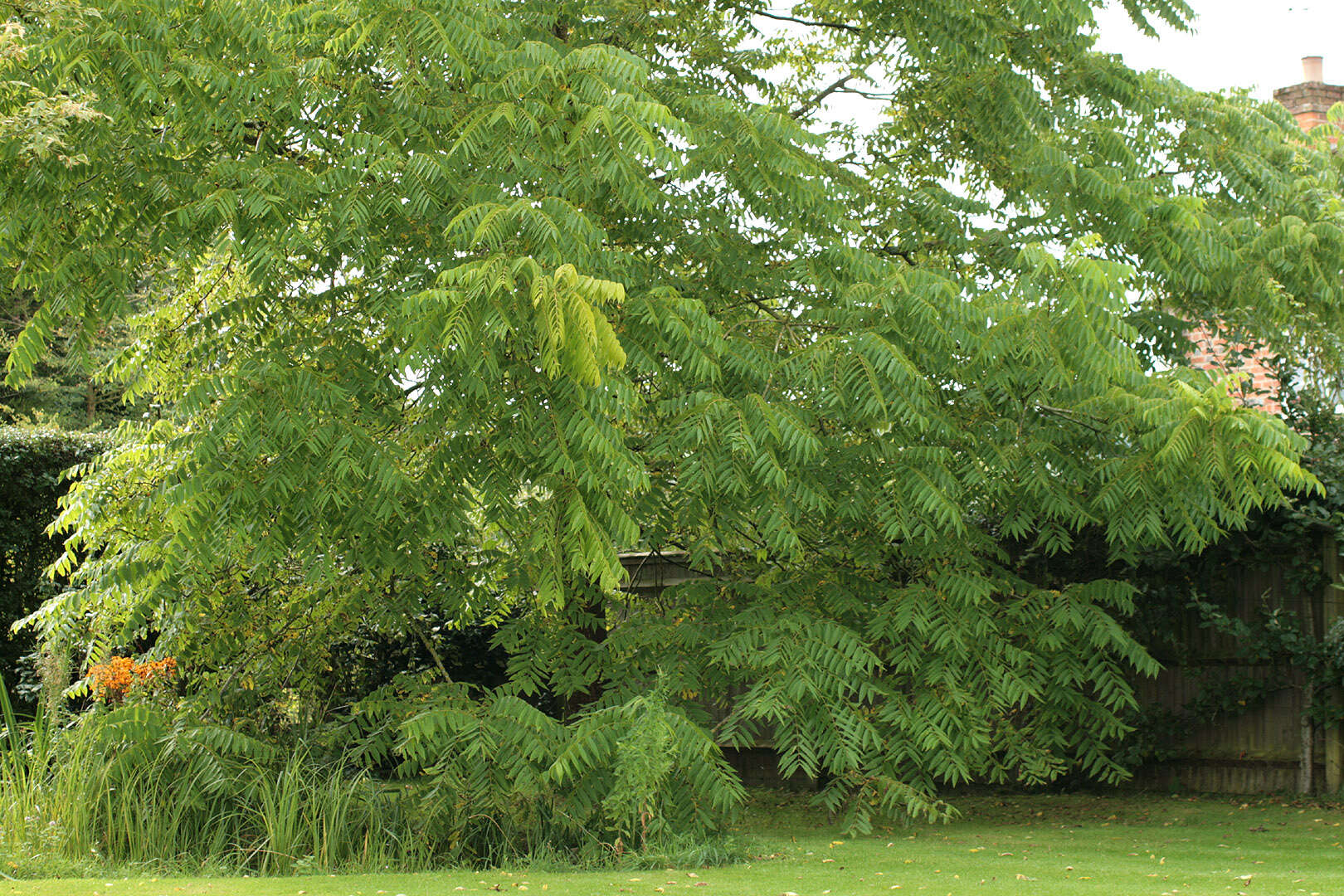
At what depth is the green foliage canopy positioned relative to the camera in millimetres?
7328

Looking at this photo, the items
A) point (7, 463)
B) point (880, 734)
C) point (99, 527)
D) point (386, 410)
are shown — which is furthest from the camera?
point (7, 463)

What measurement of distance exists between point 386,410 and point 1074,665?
5.18 metres

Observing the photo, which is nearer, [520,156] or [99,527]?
[520,156]

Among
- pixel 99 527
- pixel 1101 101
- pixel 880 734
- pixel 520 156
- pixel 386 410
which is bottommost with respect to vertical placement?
pixel 880 734

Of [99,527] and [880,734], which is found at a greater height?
[99,527]

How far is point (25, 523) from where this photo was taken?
42.2 feet

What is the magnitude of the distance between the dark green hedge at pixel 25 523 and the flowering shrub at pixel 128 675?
2366 millimetres

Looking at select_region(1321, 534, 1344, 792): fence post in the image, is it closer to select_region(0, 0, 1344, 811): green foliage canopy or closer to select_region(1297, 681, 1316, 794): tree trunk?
select_region(1297, 681, 1316, 794): tree trunk

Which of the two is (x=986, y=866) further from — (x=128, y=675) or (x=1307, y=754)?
(x=128, y=675)

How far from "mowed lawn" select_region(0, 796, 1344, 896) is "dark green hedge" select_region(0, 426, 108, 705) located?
21.1 ft

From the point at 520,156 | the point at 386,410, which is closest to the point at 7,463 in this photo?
the point at 386,410

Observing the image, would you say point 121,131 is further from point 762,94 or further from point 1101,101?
point 1101,101

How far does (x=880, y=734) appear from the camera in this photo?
8906 millimetres

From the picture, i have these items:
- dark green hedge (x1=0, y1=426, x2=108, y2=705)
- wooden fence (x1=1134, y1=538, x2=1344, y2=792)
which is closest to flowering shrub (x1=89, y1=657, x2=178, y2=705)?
dark green hedge (x1=0, y1=426, x2=108, y2=705)
